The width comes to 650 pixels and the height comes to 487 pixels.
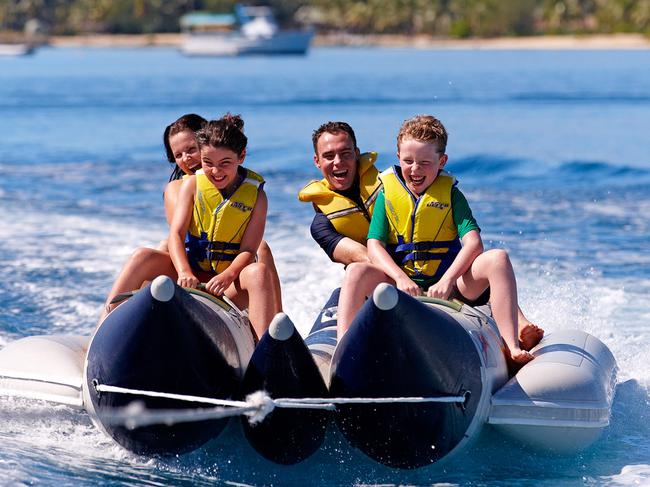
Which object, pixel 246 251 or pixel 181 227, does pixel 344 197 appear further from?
pixel 181 227

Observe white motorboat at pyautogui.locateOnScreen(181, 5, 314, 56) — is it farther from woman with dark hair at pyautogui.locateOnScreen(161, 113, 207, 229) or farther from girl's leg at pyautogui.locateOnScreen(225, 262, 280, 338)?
girl's leg at pyautogui.locateOnScreen(225, 262, 280, 338)

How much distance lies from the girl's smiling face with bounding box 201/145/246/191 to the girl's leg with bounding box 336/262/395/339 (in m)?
0.69

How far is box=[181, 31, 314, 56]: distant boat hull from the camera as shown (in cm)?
5916

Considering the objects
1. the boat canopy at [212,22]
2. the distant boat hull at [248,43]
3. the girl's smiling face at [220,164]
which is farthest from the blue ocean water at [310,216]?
the boat canopy at [212,22]

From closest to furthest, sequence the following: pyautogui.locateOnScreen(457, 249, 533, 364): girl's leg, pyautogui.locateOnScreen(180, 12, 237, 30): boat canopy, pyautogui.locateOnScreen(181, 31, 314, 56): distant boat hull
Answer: pyautogui.locateOnScreen(457, 249, 533, 364): girl's leg < pyautogui.locateOnScreen(181, 31, 314, 56): distant boat hull < pyautogui.locateOnScreen(180, 12, 237, 30): boat canopy

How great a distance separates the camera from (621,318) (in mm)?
6918

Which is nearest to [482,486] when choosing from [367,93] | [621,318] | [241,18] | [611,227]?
[621,318]

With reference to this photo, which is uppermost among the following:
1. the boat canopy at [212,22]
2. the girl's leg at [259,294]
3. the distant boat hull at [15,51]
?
the girl's leg at [259,294]

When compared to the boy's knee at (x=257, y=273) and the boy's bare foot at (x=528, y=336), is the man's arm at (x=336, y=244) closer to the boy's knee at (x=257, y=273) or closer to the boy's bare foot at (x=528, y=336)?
the boy's knee at (x=257, y=273)

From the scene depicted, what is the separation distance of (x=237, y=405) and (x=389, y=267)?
0.92 metres

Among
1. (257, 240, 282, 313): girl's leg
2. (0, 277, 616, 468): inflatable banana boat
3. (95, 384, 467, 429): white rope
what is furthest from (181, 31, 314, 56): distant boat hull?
(95, 384, 467, 429): white rope

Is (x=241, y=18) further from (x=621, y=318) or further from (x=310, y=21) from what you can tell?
(x=621, y=318)

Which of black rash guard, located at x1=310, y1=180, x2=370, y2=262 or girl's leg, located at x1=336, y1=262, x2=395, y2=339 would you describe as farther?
black rash guard, located at x1=310, y1=180, x2=370, y2=262

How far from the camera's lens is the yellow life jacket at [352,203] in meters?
4.83
